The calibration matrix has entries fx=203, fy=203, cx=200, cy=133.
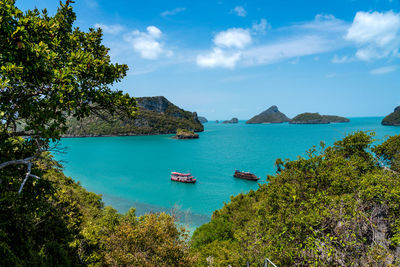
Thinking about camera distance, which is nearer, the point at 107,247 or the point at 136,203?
the point at 107,247

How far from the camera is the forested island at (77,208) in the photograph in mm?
4594

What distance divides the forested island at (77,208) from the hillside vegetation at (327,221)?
48 millimetres

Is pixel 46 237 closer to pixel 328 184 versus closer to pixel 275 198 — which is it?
pixel 275 198

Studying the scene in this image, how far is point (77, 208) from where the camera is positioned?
1276 centimetres

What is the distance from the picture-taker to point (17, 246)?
5895 millimetres

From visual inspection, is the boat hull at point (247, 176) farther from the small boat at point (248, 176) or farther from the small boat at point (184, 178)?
the small boat at point (184, 178)

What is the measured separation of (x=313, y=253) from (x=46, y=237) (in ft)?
33.5

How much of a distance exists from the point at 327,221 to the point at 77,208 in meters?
13.7

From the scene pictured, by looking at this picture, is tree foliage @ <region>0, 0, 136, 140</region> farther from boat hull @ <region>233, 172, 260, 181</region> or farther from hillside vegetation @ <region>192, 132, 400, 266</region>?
boat hull @ <region>233, 172, 260, 181</region>

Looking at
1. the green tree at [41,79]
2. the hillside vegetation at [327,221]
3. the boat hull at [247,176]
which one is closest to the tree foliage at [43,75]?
the green tree at [41,79]

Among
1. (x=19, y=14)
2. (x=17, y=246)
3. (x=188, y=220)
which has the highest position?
(x=19, y=14)

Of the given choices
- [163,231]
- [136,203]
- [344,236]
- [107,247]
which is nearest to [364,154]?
[344,236]

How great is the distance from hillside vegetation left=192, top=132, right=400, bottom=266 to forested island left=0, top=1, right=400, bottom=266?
48 millimetres

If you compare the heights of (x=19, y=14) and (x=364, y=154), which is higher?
(x=19, y=14)
